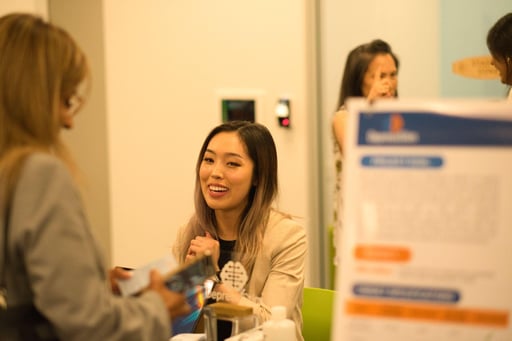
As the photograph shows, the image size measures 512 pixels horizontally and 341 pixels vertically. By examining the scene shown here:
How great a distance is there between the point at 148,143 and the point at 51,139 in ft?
10.9

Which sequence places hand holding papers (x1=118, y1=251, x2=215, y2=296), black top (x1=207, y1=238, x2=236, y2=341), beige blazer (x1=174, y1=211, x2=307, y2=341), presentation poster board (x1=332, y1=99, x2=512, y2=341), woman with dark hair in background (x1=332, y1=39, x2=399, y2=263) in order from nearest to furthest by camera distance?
presentation poster board (x1=332, y1=99, x2=512, y2=341) → hand holding papers (x1=118, y1=251, x2=215, y2=296) → black top (x1=207, y1=238, x2=236, y2=341) → beige blazer (x1=174, y1=211, x2=307, y2=341) → woman with dark hair in background (x1=332, y1=39, x2=399, y2=263)

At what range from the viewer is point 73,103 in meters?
1.55

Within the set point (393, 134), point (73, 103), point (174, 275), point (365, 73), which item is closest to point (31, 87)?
point (73, 103)

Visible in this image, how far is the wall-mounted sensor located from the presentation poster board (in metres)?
2.78

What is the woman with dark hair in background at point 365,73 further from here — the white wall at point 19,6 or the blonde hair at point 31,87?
the blonde hair at point 31,87

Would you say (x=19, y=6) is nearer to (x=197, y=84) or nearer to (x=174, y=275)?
(x=197, y=84)

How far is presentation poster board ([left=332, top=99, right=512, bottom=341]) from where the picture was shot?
1.45 metres

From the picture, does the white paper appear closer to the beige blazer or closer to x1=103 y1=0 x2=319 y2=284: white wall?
the beige blazer

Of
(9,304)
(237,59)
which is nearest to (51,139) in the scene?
(9,304)

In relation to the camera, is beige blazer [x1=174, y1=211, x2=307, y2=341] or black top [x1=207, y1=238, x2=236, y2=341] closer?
black top [x1=207, y1=238, x2=236, y2=341]

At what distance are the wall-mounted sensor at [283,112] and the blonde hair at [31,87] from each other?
2.83 m

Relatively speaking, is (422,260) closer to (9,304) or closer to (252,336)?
(252,336)

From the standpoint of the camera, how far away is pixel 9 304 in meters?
1.44

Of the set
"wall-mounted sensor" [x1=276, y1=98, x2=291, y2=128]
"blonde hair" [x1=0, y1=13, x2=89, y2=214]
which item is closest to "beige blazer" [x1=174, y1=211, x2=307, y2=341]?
"blonde hair" [x1=0, y1=13, x2=89, y2=214]
